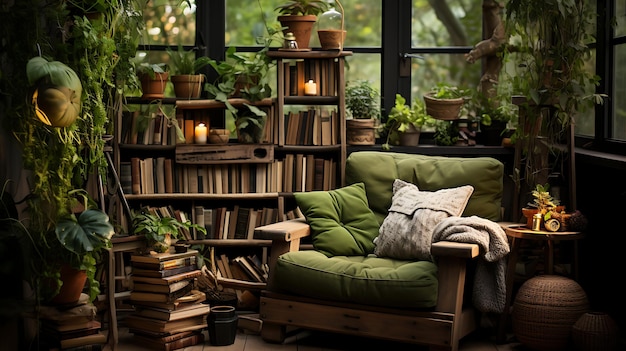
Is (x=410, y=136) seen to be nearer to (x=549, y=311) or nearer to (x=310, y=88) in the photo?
(x=310, y=88)

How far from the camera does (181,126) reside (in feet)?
17.4

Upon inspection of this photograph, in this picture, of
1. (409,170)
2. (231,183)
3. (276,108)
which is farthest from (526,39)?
(231,183)

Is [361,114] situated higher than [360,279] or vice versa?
[361,114]

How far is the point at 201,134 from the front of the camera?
17.3 feet

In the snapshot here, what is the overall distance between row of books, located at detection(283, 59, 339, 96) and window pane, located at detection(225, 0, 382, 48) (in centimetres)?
35

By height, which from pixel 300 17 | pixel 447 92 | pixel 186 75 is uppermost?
pixel 300 17

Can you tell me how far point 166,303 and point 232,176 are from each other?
112 cm

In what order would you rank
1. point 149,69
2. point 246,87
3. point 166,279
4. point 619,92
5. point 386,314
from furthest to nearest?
1. point 246,87
2. point 149,69
3. point 619,92
4. point 166,279
5. point 386,314

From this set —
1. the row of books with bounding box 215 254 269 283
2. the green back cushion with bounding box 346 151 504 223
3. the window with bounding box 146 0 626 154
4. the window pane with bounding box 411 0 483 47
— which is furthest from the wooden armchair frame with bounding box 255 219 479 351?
the window pane with bounding box 411 0 483 47

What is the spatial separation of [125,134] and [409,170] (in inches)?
69.2

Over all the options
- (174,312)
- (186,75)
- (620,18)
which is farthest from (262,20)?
(620,18)

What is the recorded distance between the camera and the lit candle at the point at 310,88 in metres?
5.32

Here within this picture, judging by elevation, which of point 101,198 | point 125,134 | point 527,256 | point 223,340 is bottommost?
point 223,340

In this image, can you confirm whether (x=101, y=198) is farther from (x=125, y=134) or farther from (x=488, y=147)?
(x=488, y=147)
